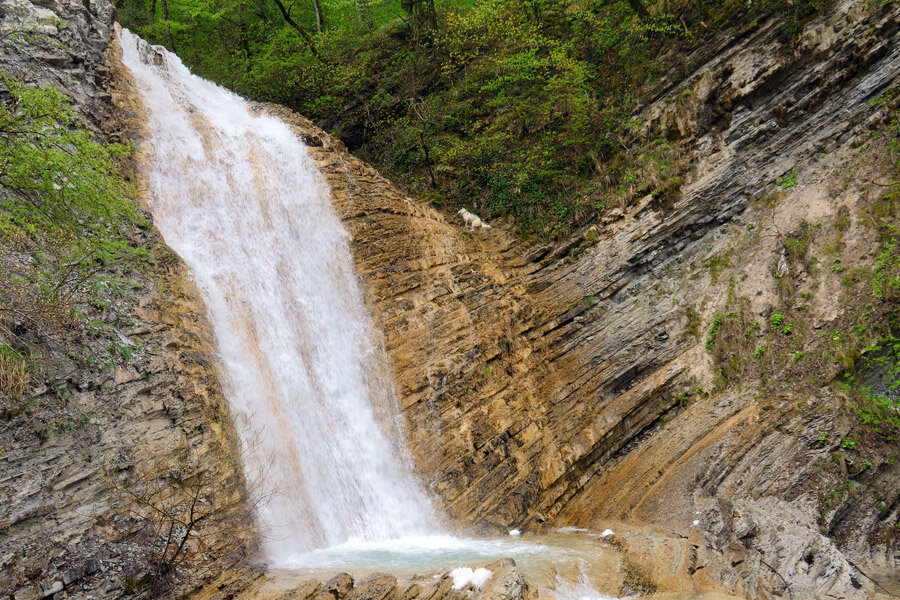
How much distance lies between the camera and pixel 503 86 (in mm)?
18375

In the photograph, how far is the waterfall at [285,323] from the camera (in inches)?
376

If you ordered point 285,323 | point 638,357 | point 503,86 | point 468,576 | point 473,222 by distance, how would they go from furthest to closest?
point 503,86
point 473,222
point 638,357
point 285,323
point 468,576

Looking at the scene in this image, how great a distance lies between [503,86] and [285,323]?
11683mm

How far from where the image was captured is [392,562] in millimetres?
8234

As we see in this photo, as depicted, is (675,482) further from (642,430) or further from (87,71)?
(87,71)

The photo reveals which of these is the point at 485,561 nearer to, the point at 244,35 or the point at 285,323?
the point at 285,323

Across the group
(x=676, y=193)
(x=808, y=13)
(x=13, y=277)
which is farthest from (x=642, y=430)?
(x=13, y=277)

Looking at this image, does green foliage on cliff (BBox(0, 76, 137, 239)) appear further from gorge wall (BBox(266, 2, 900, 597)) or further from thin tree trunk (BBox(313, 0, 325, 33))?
thin tree trunk (BBox(313, 0, 325, 33))

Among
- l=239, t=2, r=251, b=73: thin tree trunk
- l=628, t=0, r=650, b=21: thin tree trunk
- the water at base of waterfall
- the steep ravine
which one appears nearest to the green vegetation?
the steep ravine

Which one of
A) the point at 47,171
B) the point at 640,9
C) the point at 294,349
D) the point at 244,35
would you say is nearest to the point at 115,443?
the point at 47,171

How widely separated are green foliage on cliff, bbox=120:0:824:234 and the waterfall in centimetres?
522

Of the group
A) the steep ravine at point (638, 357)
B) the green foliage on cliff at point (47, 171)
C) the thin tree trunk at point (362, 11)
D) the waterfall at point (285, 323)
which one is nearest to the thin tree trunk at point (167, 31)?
the thin tree trunk at point (362, 11)

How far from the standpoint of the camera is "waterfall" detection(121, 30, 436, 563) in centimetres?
955

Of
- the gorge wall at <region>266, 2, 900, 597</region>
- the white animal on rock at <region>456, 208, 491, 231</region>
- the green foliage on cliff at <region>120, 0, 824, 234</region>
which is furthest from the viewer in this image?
the white animal on rock at <region>456, 208, 491, 231</region>
